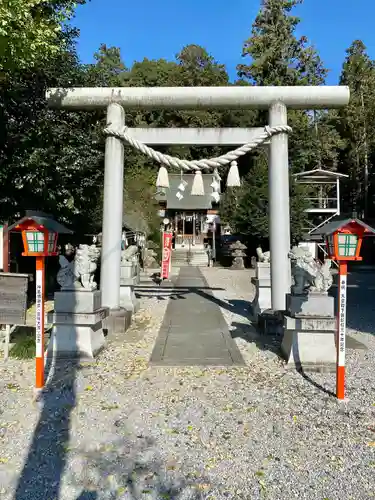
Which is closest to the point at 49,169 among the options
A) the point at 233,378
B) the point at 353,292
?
the point at 233,378

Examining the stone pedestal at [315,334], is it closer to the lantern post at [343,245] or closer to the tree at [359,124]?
the lantern post at [343,245]

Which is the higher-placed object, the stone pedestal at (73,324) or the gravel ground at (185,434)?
the stone pedestal at (73,324)

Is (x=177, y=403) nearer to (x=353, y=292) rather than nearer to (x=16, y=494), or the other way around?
(x=16, y=494)

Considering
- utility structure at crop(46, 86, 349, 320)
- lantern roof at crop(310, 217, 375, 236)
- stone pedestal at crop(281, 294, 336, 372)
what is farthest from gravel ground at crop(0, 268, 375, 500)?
utility structure at crop(46, 86, 349, 320)

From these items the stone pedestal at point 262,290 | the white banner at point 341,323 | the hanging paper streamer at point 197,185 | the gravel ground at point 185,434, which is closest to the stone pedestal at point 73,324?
the gravel ground at point 185,434

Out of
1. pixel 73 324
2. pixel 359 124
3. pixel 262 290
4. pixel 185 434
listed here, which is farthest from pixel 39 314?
pixel 359 124

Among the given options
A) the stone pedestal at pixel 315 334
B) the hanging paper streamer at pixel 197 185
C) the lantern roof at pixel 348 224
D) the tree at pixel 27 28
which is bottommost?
the stone pedestal at pixel 315 334

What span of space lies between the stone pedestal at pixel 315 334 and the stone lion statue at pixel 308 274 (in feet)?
0.58

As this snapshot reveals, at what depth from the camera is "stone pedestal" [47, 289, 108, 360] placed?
6.18 metres

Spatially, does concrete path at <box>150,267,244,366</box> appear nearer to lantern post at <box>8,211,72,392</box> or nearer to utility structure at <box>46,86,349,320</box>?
utility structure at <box>46,86,349,320</box>

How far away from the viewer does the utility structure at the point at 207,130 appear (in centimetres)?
789

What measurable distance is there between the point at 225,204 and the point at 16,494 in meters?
27.2

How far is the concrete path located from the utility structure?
1.30 metres

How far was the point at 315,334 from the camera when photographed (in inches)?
228
